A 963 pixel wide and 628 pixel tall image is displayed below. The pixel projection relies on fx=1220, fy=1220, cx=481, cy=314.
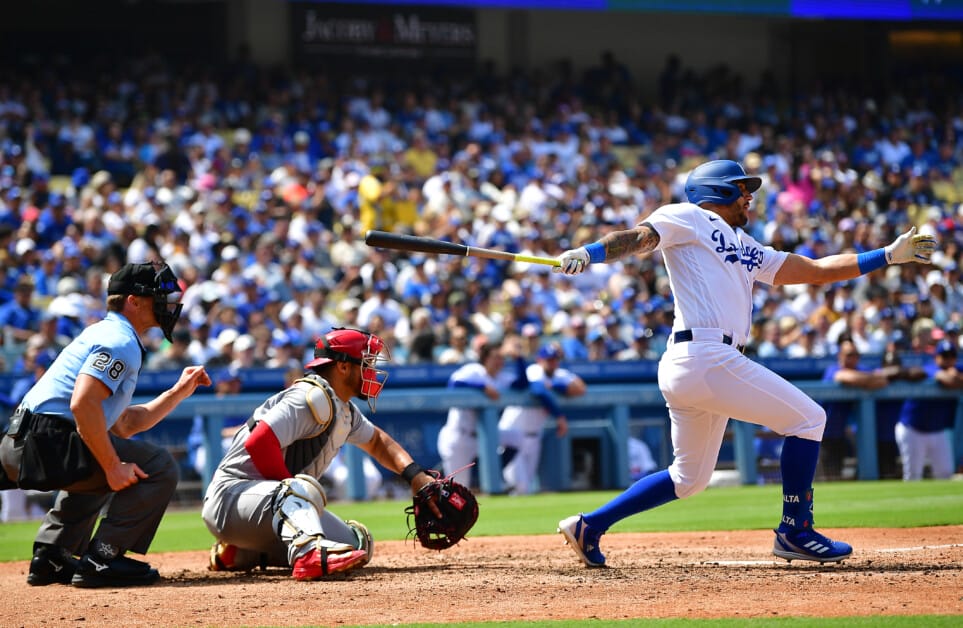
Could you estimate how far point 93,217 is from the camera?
14.5m

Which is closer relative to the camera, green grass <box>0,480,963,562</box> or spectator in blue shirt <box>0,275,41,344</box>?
green grass <box>0,480,963,562</box>

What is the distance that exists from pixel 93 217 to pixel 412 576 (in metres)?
9.99

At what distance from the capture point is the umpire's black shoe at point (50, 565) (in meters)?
5.69

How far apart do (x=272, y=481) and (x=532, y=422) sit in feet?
21.9

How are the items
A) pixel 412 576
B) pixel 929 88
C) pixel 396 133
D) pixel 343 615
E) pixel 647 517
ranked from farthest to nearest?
pixel 929 88
pixel 396 133
pixel 647 517
pixel 412 576
pixel 343 615

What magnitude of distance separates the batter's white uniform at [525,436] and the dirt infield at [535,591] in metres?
5.37

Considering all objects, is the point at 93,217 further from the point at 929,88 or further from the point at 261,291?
the point at 929,88

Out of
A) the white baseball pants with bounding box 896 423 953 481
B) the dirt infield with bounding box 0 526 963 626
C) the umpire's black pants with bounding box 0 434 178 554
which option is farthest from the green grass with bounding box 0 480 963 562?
the umpire's black pants with bounding box 0 434 178 554

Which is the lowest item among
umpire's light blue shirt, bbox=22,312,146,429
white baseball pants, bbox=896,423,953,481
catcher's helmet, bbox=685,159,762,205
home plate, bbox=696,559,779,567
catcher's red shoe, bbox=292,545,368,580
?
white baseball pants, bbox=896,423,953,481

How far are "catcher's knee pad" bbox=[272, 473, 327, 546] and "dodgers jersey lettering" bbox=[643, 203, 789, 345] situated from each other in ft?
6.00

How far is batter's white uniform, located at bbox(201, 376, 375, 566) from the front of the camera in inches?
217

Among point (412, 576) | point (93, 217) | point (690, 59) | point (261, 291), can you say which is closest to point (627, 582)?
point (412, 576)

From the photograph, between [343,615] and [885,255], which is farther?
[885,255]

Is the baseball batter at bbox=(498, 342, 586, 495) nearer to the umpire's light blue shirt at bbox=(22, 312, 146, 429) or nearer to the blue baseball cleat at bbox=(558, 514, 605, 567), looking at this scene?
the blue baseball cleat at bbox=(558, 514, 605, 567)
